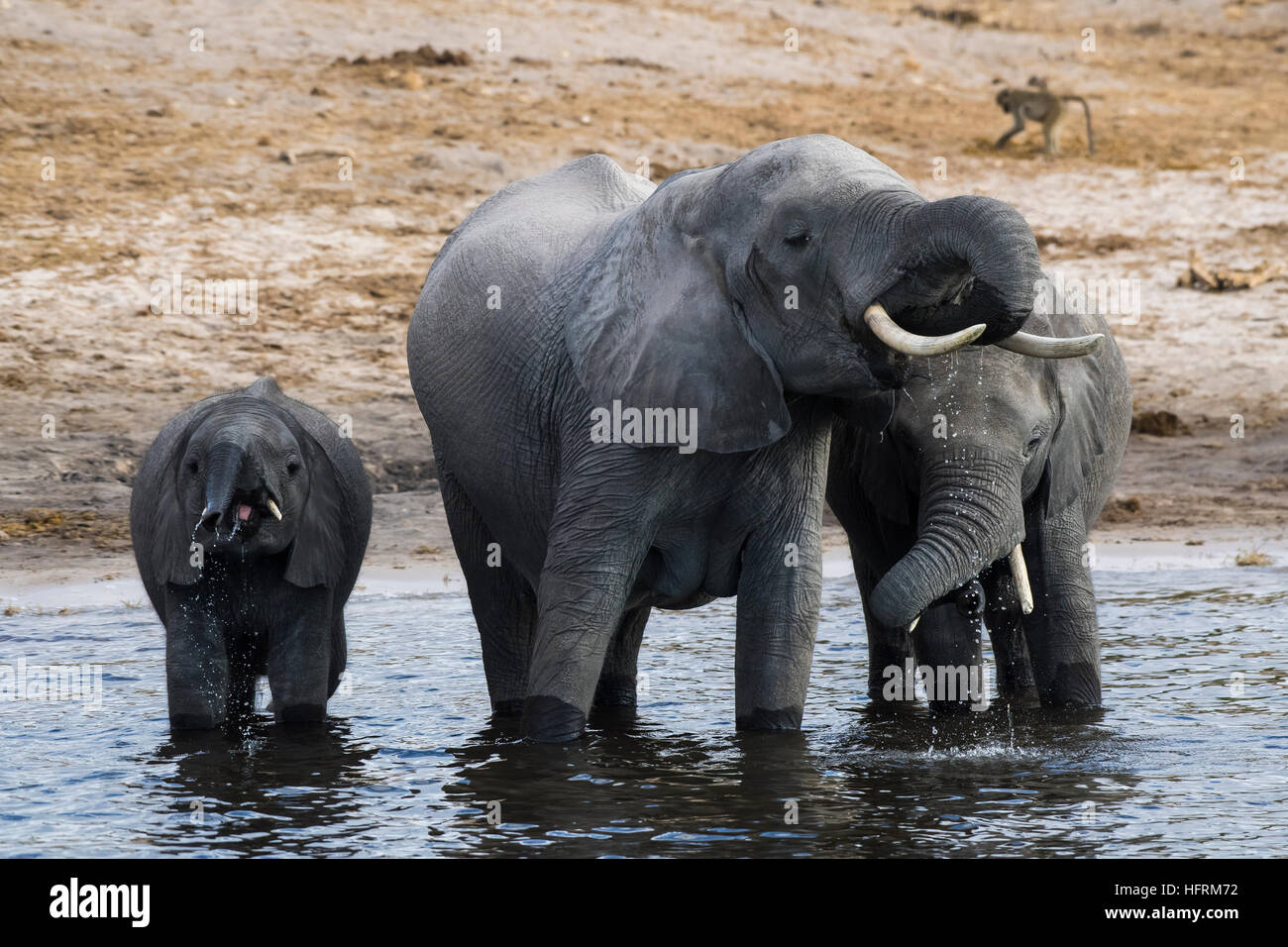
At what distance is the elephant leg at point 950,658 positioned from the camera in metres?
7.09

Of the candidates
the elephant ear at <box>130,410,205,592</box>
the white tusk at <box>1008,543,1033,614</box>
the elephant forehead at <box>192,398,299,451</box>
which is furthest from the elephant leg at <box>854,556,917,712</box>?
the elephant ear at <box>130,410,205,592</box>

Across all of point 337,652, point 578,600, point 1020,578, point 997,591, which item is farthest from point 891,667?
point 337,652

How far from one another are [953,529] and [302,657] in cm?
232

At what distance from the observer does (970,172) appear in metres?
18.6

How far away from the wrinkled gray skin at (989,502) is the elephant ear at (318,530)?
5.70 feet

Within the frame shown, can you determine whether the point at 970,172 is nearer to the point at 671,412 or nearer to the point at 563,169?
the point at 563,169

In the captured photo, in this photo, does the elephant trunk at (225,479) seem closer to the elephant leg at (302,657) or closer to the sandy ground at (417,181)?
the elephant leg at (302,657)

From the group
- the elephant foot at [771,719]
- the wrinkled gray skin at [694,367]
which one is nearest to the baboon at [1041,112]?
the wrinkled gray skin at [694,367]

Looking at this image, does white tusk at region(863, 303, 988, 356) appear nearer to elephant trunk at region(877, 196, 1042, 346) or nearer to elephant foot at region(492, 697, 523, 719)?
elephant trunk at region(877, 196, 1042, 346)

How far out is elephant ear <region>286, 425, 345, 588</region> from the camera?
700 cm

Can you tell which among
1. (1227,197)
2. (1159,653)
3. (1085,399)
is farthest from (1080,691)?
(1227,197)

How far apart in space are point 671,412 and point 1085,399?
5.59 feet

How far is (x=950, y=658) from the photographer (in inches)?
282

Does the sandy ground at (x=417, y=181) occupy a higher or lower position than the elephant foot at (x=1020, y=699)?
higher
